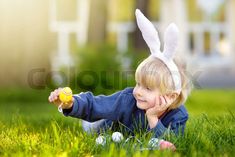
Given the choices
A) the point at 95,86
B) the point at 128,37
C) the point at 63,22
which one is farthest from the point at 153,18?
the point at 95,86

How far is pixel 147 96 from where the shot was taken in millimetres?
3797

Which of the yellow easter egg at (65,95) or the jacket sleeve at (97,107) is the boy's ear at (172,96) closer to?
the jacket sleeve at (97,107)

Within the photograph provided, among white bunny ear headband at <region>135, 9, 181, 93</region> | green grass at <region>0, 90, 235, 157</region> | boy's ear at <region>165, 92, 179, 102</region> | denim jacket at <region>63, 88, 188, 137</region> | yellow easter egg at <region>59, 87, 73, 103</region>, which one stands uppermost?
white bunny ear headband at <region>135, 9, 181, 93</region>

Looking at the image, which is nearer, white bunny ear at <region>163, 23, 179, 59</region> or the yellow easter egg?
the yellow easter egg

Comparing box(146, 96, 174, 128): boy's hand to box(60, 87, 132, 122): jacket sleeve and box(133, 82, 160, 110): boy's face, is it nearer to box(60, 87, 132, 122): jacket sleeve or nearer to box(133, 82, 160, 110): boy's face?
box(133, 82, 160, 110): boy's face

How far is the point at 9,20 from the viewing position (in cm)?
1054

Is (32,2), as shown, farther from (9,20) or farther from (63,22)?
(63,22)

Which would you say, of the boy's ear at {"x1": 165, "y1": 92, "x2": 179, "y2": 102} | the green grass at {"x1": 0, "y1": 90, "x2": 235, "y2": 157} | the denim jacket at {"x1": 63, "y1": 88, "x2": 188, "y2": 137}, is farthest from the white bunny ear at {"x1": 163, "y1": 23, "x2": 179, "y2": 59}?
the green grass at {"x1": 0, "y1": 90, "x2": 235, "y2": 157}

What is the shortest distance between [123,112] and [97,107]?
19 cm

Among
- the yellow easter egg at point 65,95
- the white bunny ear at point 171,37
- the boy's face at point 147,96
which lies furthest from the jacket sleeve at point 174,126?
the yellow easter egg at point 65,95

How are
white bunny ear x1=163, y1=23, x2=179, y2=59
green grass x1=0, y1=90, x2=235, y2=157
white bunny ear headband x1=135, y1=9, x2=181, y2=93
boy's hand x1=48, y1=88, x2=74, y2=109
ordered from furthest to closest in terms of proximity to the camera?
white bunny ear headband x1=135, y1=9, x2=181, y2=93, white bunny ear x1=163, y1=23, x2=179, y2=59, boy's hand x1=48, y1=88, x2=74, y2=109, green grass x1=0, y1=90, x2=235, y2=157

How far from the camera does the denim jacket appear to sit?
385 cm

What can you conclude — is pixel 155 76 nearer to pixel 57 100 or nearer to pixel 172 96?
pixel 172 96

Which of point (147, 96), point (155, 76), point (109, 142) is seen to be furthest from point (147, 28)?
point (109, 142)
